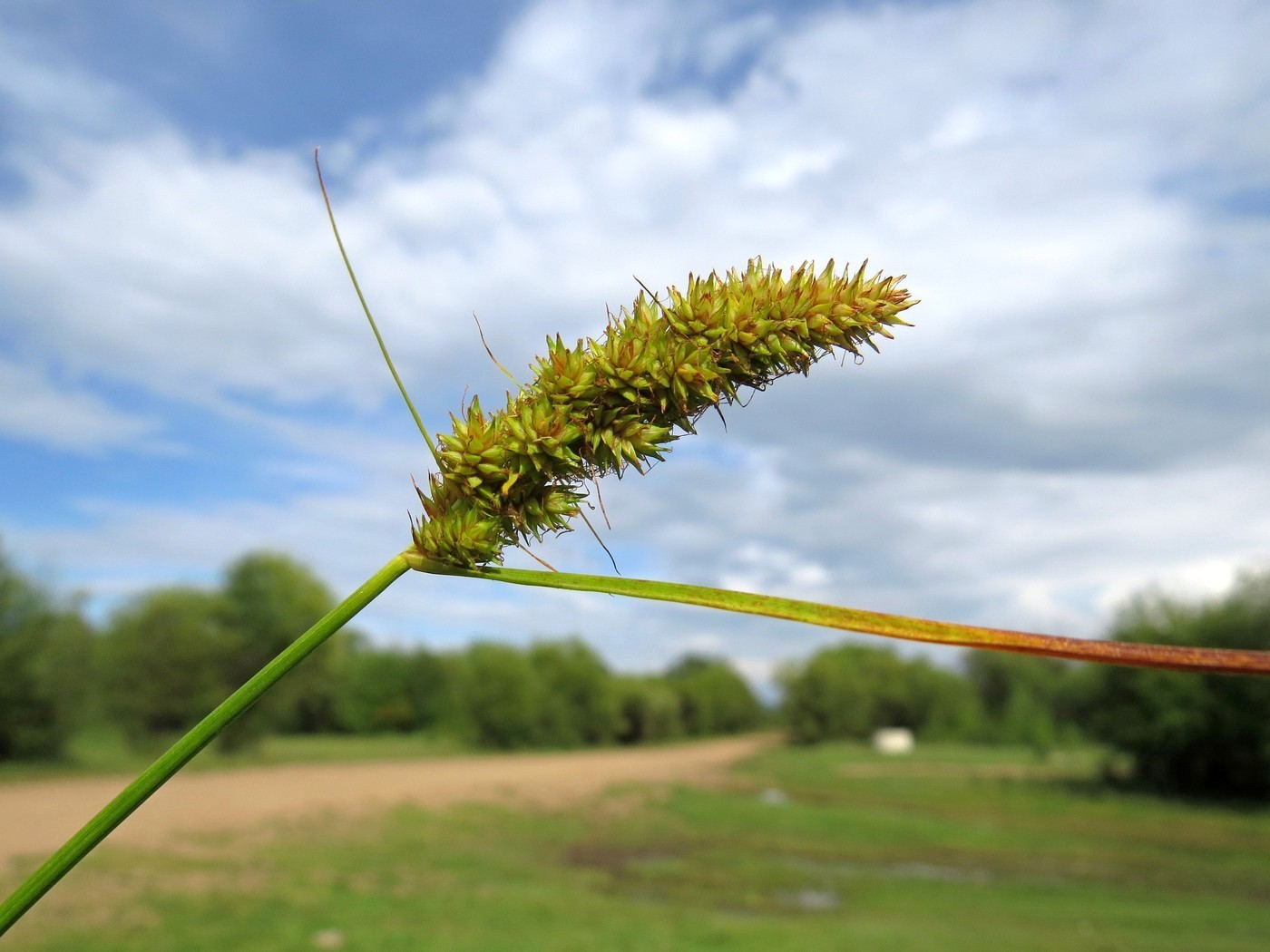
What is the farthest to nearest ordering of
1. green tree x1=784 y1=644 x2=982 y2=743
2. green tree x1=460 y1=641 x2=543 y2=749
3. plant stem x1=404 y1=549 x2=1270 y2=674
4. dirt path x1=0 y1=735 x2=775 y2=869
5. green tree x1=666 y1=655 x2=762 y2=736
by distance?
green tree x1=666 y1=655 x2=762 y2=736 < green tree x1=784 y1=644 x2=982 y2=743 < green tree x1=460 y1=641 x2=543 y2=749 < dirt path x1=0 y1=735 x2=775 y2=869 < plant stem x1=404 y1=549 x2=1270 y2=674

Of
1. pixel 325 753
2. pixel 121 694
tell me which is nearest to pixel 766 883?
pixel 121 694

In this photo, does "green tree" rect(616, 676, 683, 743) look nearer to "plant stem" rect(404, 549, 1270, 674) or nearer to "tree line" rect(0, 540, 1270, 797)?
"tree line" rect(0, 540, 1270, 797)

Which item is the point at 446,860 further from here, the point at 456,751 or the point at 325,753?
the point at 456,751

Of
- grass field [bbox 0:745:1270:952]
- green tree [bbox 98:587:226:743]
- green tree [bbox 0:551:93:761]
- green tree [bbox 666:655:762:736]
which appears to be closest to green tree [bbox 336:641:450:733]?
green tree [bbox 666:655:762:736]

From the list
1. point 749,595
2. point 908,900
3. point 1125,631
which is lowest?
point 908,900

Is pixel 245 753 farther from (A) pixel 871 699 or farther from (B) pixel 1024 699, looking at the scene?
(A) pixel 871 699

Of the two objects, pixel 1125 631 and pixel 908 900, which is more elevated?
pixel 1125 631
